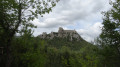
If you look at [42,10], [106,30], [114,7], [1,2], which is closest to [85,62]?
[42,10]

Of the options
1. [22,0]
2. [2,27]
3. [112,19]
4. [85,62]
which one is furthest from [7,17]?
[112,19]

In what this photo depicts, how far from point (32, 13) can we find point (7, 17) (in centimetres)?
147

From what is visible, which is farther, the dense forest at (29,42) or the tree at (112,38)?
the tree at (112,38)

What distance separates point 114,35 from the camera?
9.01 meters

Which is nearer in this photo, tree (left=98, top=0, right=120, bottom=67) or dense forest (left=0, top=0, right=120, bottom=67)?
dense forest (left=0, top=0, right=120, bottom=67)

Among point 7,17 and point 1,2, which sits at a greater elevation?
point 1,2

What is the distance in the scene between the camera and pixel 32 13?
7105 millimetres

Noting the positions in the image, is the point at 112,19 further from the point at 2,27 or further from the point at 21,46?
the point at 2,27

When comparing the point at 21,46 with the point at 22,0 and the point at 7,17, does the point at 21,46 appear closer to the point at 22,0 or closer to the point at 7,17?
the point at 7,17

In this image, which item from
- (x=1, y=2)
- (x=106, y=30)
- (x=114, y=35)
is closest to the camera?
(x=1, y=2)

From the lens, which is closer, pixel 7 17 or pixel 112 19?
pixel 7 17

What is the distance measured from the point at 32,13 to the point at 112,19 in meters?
7.01

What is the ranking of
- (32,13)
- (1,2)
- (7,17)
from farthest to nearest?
(32,13) < (7,17) < (1,2)

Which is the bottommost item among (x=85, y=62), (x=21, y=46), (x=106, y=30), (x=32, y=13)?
(x=85, y=62)
